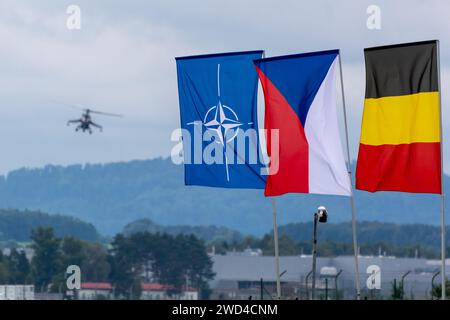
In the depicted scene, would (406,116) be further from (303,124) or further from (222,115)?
(222,115)

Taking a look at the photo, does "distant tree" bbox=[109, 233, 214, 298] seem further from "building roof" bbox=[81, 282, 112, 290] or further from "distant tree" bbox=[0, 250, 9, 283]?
"distant tree" bbox=[0, 250, 9, 283]

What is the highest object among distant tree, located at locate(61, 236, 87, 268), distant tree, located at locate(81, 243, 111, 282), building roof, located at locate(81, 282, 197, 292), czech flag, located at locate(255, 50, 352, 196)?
czech flag, located at locate(255, 50, 352, 196)

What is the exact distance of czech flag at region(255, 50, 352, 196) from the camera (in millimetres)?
45625

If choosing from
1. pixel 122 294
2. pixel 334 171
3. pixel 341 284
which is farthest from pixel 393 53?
pixel 122 294

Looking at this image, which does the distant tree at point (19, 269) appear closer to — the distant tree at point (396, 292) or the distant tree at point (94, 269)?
the distant tree at point (94, 269)

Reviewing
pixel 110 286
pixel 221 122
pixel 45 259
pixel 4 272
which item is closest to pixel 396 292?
pixel 221 122

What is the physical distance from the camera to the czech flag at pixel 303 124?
150 ft

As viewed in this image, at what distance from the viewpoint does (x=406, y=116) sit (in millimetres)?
44438

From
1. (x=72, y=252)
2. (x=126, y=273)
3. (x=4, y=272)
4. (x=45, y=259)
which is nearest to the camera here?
(x=4, y=272)

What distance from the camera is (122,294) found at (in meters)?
190

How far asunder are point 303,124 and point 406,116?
3.26m

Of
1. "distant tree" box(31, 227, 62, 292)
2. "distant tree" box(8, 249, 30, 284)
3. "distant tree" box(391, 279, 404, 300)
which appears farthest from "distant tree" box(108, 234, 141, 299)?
"distant tree" box(391, 279, 404, 300)

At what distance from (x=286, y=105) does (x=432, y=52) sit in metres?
4.82

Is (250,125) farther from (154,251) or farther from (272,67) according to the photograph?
(154,251)
